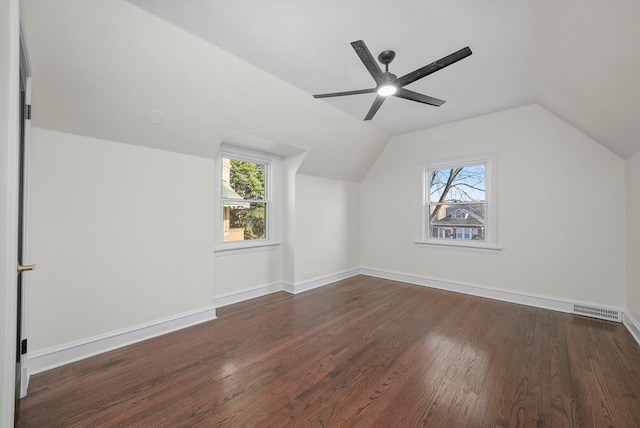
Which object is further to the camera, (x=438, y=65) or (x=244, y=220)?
(x=244, y=220)

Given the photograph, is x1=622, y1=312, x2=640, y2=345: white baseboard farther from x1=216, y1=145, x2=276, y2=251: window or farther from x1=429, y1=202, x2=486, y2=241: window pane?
x1=216, y1=145, x2=276, y2=251: window

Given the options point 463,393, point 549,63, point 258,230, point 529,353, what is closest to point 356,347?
point 463,393

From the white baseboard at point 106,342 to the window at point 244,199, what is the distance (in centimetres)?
96

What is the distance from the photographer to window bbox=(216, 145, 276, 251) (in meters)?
3.71

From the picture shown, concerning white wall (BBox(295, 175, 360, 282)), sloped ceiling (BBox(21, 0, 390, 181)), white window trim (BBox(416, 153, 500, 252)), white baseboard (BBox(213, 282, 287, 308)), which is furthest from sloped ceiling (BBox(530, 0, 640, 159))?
white baseboard (BBox(213, 282, 287, 308))

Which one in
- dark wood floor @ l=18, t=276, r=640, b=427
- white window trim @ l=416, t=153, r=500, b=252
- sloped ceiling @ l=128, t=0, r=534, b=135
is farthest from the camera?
white window trim @ l=416, t=153, r=500, b=252

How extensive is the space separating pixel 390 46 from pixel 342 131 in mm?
1736

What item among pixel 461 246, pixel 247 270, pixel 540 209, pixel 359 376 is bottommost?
pixel 359 376

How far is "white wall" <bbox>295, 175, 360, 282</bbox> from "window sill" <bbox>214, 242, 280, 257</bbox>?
426 mm

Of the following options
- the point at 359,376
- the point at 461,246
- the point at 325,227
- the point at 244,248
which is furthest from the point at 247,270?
the point at 461,246

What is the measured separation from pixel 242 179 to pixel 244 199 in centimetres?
31

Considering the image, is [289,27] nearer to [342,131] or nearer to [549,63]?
[342,131]

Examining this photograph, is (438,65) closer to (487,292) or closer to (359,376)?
(359,376)

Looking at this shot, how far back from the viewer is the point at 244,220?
401 centimetres
